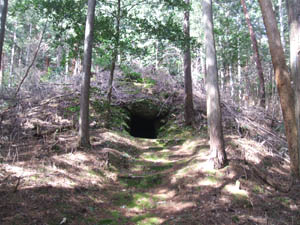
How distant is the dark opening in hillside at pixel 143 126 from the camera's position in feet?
44.2

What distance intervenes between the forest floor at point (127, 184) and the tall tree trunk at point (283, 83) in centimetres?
114

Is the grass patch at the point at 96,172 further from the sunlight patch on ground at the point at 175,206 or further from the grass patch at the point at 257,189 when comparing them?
the grass patch at the point at 257,189

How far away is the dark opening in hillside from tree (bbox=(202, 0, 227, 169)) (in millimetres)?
7482

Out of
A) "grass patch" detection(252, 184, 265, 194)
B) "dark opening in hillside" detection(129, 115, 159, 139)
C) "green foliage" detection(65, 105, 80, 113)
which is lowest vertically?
"grass patch" detection(252, 184, 265, 194)

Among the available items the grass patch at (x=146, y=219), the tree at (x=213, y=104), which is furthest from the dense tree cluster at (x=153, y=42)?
the grass patch at (x=146, y=219)

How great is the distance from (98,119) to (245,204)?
7.19 m

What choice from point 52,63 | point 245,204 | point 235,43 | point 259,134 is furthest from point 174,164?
point 52,63

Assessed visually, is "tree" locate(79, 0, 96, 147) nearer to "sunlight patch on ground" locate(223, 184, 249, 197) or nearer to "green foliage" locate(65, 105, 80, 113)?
"green foliage" locate(65, 105, 80, 113)

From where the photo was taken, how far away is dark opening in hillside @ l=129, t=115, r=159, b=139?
13469mm

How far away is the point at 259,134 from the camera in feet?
30.1

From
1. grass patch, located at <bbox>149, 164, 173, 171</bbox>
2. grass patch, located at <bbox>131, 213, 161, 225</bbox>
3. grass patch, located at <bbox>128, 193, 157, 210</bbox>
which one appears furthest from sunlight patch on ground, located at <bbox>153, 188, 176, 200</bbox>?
grass patch, located at <bbox>149, 164, 173, 171</bbox>

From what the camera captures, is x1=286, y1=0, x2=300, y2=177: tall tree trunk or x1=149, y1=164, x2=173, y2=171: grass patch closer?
x1=286, y1=0, x2=300, y2=177: tall tree trunk

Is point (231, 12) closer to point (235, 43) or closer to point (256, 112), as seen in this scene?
point (235, 43)

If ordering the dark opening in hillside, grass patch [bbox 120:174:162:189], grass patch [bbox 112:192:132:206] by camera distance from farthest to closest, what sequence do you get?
the dark opening in hillside < grass patch [bbox 120:174:162:189] < grass patch [bbox 112:192:132:206]
